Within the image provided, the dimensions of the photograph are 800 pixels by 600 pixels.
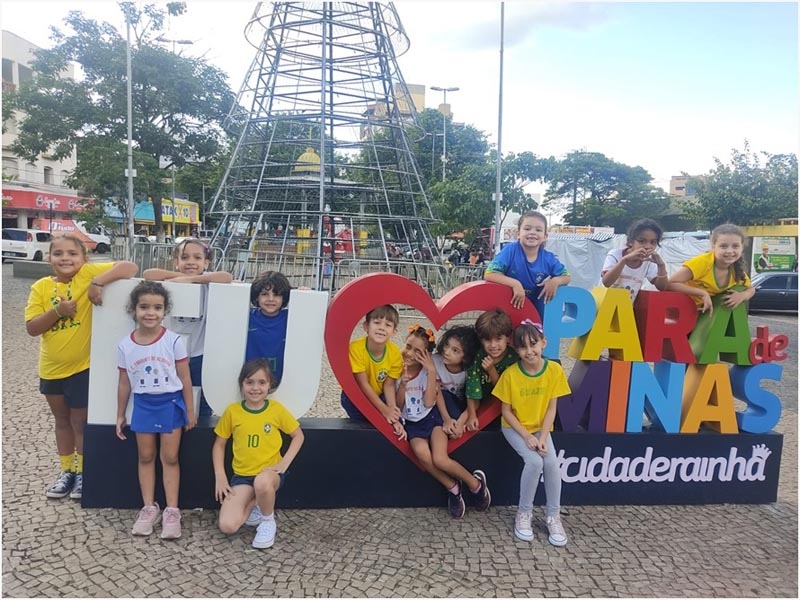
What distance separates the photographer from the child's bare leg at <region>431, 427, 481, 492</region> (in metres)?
4.00

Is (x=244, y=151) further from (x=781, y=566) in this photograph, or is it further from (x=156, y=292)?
(x=781, y=566)

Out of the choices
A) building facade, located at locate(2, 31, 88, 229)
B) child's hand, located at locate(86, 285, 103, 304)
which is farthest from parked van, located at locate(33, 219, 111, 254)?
child's hand, located at locate(86, 285, 103, 304)

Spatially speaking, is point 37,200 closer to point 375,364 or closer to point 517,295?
point 375,364

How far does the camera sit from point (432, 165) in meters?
30.7

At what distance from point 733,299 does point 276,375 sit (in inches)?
137

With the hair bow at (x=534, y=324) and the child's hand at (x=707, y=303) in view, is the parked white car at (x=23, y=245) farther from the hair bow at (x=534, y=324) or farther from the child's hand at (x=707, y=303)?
the child's hand at (x=707, y=303)

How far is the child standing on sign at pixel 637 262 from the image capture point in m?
4.40

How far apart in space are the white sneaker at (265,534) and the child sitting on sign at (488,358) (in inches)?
58.4

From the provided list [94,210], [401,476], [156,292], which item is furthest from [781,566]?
[94,210]

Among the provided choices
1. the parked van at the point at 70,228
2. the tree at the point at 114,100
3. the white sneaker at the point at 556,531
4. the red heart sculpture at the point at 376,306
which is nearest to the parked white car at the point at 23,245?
the parked van at the point at 70,228

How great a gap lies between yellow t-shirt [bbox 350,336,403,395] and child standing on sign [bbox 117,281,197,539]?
3.73ft

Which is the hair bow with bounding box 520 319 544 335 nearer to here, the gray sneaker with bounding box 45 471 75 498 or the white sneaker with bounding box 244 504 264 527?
the white sneaker with bounding box 244 504 264 527

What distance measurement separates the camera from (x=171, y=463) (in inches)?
152

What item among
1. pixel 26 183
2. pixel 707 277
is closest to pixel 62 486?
pixel 707 277
